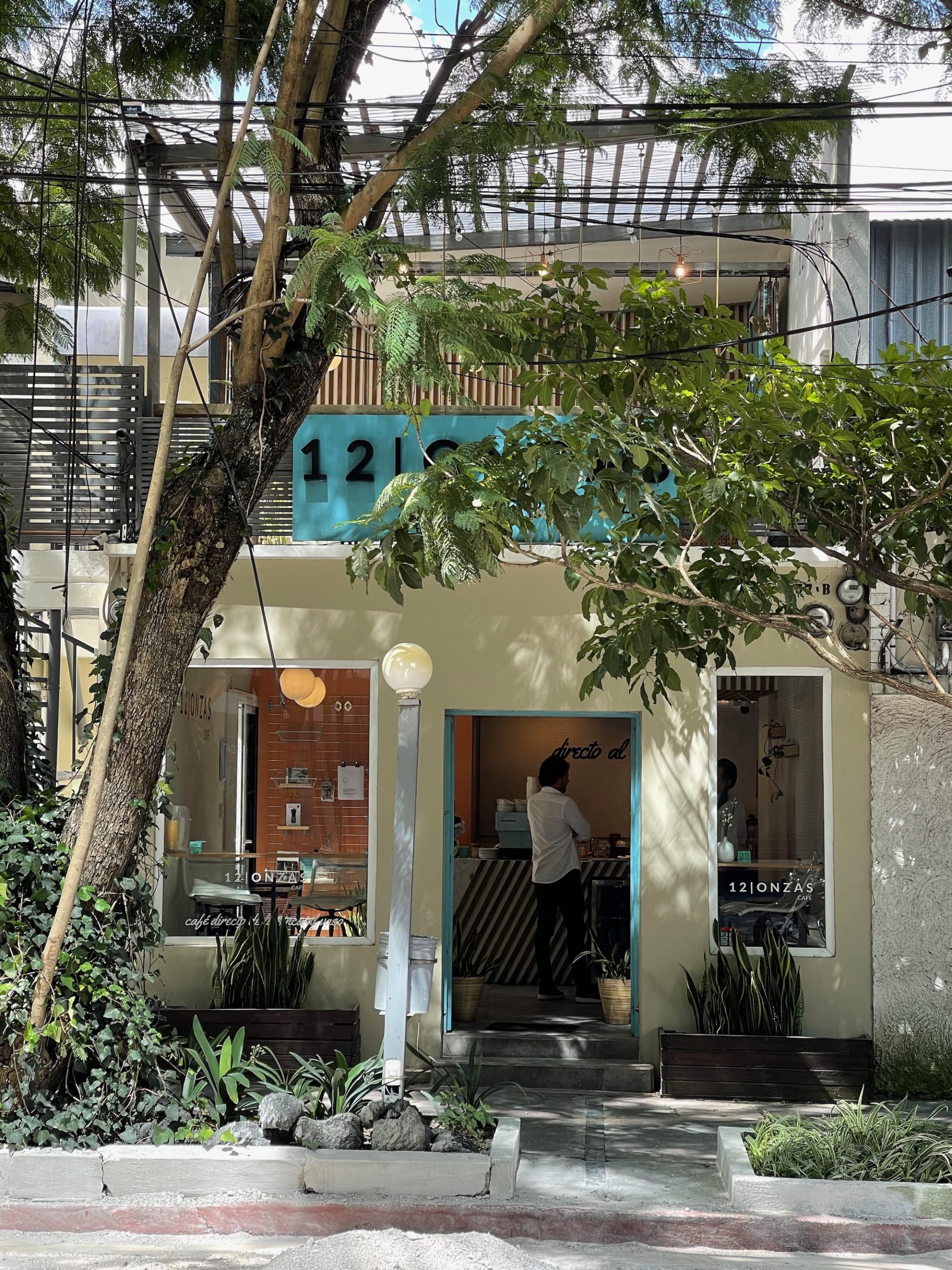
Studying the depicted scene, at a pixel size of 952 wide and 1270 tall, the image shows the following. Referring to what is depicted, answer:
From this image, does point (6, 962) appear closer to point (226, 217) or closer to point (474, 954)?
point (226, 217)

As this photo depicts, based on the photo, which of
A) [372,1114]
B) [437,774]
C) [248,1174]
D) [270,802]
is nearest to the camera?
[248,1174]

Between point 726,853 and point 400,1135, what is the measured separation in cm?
430

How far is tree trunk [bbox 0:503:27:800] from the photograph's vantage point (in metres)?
7.73

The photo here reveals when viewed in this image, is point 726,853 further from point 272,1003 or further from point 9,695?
point 9,695

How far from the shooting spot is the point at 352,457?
1041 cm

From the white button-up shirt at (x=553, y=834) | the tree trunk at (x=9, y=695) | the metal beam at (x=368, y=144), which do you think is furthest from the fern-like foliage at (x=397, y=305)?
the white button-up shirt at (x=553, y=834)

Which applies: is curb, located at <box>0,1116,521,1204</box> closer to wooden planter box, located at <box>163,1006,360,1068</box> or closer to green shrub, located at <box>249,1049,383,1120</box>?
green shrub, located at <box>249,1049,383,1120</box>

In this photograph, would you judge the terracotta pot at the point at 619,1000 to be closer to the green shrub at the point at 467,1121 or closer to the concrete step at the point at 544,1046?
the concrete step at the point at 544,1046

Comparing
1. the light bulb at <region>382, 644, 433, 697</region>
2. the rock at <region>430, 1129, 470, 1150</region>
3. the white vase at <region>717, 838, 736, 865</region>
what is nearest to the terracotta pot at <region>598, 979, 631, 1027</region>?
the white vase at <region>717, 838, 736, 865</region>

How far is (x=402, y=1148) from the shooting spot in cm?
690

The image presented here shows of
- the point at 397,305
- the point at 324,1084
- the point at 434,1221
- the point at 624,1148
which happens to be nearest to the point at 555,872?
the point at 624,1148

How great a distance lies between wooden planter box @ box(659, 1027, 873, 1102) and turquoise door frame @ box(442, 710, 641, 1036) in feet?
2.37

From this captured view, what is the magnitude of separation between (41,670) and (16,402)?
4951 millimetres

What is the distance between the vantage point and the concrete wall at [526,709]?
10.1 meters
